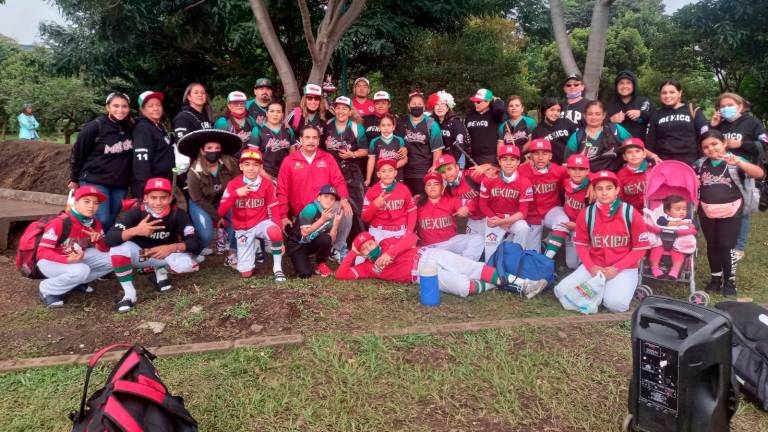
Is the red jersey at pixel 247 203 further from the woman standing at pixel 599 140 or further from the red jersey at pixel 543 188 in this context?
the woman standing at pixel 599 140

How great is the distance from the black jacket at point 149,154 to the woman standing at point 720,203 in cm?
572

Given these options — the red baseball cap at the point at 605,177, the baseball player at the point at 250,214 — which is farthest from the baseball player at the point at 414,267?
the red baseball cap at the point at 605,177

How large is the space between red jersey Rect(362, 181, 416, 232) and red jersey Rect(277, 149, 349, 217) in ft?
1.75

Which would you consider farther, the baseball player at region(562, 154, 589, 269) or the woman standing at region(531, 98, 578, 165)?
the woman standing at region(531, 98, 578, 165)

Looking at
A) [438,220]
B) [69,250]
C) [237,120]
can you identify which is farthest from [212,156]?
[438,220]

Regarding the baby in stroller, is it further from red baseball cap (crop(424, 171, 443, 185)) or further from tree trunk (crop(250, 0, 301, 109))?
tree trunk (crop(250, 0, 301, 109))

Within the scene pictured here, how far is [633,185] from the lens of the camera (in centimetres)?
558

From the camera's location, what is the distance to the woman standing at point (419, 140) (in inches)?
259

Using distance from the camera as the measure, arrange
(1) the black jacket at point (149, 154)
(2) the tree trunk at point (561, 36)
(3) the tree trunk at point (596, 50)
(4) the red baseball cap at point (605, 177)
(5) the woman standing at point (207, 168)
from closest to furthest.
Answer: (4) the red baseball cap at point (605, 177)
(1) the black jacket at point (149, 154)
(5) the woman standing at point (207, 168)
(3) the tree trunk at point (596, 50)
(2) the tree trunk at point (561, 36)

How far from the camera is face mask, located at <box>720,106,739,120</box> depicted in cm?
557

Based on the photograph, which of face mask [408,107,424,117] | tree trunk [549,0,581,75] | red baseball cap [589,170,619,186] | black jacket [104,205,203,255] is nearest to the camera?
red baseball cap [589,170,619,186]

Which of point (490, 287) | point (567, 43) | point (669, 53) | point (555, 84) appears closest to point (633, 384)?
point (490, 287)

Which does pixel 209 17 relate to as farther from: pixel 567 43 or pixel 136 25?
pixel 567 43

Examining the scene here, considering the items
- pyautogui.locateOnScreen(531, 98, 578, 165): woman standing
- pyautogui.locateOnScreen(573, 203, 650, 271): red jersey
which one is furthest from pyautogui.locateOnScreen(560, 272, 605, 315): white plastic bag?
pyautogui.locateOnScreen(531, 98, 578, 165): woman standing
